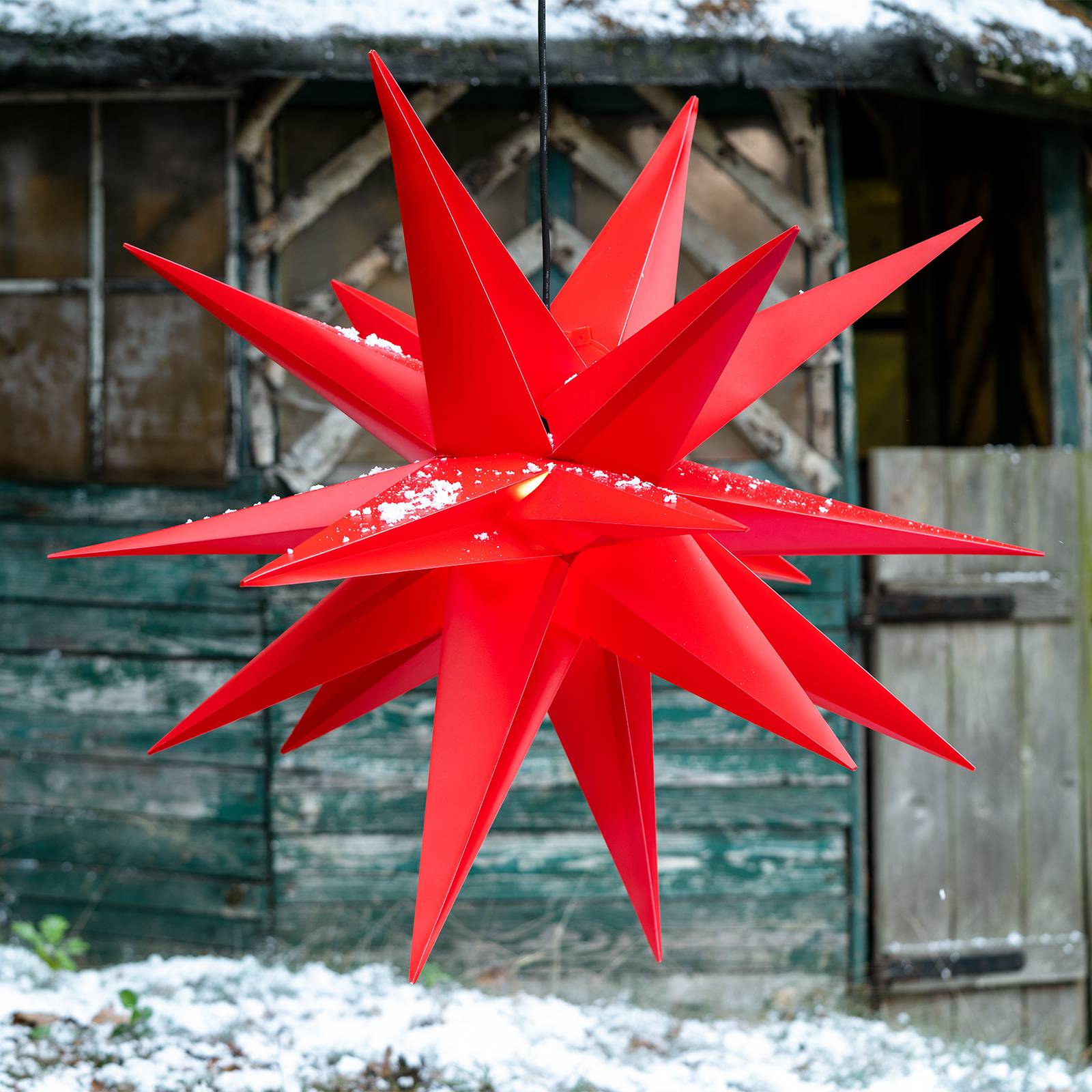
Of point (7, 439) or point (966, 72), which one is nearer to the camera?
point (966, 72)

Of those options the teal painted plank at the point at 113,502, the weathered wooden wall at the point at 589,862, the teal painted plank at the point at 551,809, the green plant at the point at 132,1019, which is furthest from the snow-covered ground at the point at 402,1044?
the teal painted plank at the point at 113,502

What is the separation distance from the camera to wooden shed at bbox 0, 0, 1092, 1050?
320 cm

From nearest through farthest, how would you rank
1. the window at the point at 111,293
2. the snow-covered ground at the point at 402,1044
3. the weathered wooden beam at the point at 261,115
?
the snow-covered ground at the point at 402,1044, the weathered wooden beam at the point at 261,115, the window at the point at 111,293

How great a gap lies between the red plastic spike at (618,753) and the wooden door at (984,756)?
254 centimetres

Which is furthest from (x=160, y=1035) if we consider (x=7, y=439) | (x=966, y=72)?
(x=966, y=72)

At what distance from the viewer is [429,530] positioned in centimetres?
81

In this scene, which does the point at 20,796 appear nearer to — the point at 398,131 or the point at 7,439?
the point at 7,439

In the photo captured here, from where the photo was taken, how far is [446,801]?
0.81 metres

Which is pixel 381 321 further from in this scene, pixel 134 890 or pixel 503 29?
pixel 134 890

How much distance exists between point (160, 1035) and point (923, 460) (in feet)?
8.57

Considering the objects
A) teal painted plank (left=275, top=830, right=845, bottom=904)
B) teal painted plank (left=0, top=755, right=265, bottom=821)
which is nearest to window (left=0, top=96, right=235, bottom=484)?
teal painted plank (left=0, top=755, right=265, bottom=821)

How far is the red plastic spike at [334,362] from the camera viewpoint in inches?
36.4

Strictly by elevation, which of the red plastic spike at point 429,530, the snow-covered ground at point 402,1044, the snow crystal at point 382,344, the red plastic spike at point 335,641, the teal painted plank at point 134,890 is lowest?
the snow-covered ground at point 402,1044

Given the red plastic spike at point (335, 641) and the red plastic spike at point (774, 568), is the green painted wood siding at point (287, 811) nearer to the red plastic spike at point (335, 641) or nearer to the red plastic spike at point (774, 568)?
the red plastic spike at point (774, 568)
